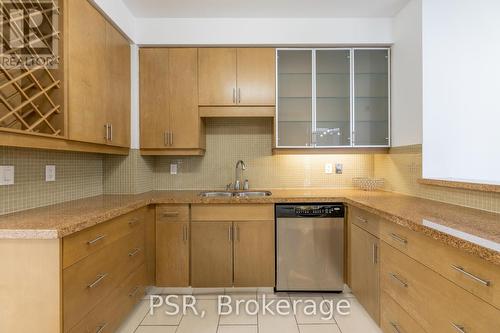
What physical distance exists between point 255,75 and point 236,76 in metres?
0.19

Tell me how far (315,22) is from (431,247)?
7.38 feet

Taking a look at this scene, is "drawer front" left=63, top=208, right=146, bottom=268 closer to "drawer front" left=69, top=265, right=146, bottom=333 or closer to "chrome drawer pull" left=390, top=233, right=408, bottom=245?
"drawer front" left=69, top=265, right=146, bottom=333

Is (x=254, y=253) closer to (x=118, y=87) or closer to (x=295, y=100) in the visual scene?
(x=295, y=100)

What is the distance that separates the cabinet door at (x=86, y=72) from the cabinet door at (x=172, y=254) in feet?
3.07

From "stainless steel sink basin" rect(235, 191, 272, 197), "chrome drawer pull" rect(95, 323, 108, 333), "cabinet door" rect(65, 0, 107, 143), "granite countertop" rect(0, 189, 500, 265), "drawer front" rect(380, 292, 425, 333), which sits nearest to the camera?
"granite countertop" rect(0, 189, 500, 265)

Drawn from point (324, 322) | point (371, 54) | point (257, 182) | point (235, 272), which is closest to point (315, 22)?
point (371, 54)

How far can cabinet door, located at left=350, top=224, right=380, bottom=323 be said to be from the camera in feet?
6.20

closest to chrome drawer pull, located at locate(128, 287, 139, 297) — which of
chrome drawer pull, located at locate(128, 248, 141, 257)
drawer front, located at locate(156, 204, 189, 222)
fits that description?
chrome drawer pull, located at locate(128, 248, 141, 257)

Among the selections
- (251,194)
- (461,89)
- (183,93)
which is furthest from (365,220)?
(183,93)

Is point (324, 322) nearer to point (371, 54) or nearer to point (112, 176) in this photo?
point (112, 176)

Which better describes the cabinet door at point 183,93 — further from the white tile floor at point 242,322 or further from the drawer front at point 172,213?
the white tile floor at point 242,322

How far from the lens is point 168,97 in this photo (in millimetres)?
2693

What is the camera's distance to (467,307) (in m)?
A: 1.08

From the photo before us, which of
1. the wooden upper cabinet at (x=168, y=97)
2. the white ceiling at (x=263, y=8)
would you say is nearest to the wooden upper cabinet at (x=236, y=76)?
the wooden upper cabinet at (x=168, y=97)
